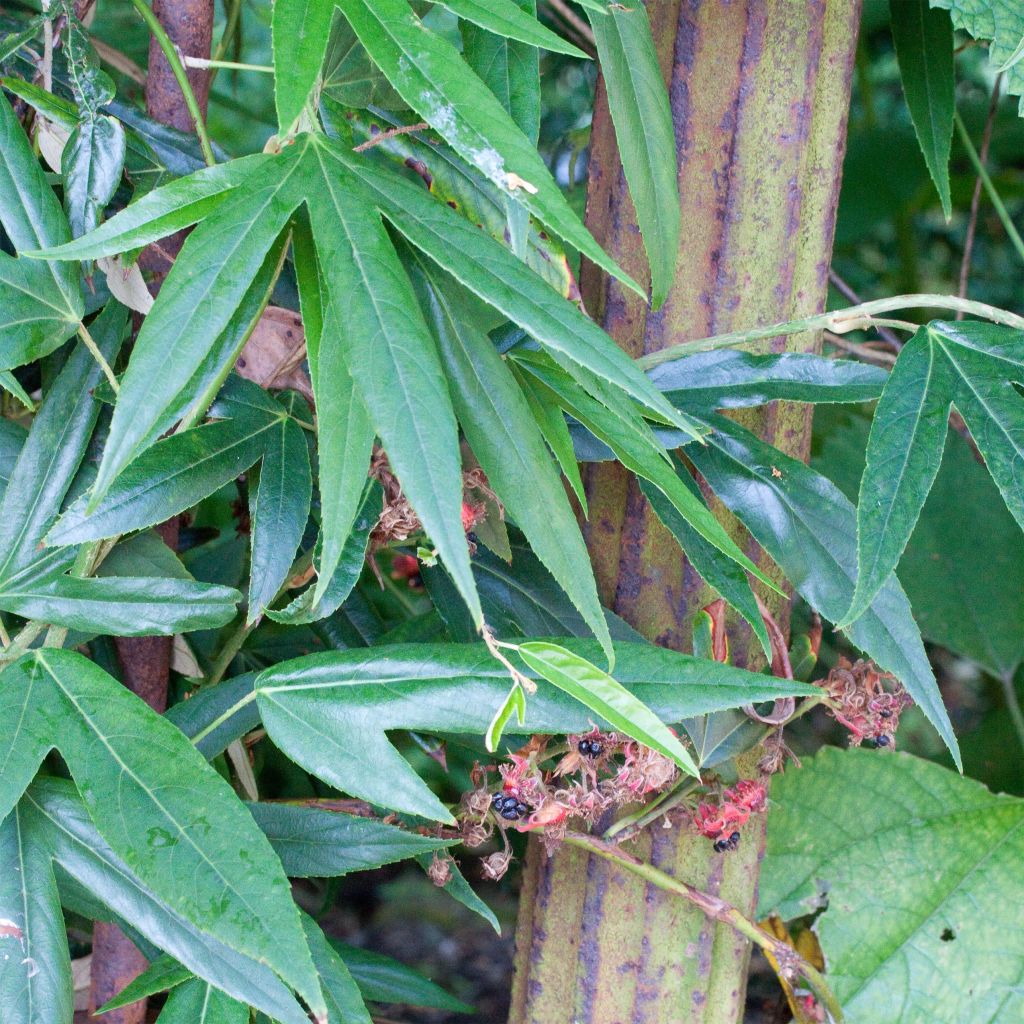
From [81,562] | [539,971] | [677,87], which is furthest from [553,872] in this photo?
[677,87]

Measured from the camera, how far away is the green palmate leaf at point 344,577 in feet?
1.43

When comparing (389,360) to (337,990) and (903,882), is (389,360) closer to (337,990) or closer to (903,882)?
(337,990)

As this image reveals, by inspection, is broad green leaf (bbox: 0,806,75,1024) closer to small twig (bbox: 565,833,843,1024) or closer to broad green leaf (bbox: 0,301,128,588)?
broad green leaf (bbox: 0,301,128,588)

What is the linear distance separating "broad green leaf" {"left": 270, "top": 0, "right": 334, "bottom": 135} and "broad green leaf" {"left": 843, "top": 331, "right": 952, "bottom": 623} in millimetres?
238

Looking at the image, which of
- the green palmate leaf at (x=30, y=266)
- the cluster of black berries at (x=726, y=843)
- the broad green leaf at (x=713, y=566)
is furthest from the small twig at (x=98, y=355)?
the cluster of black berries at (x=726, y=843)

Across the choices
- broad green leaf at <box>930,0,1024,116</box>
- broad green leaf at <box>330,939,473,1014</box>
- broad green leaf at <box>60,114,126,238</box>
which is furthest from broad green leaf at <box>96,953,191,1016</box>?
broad green leaf at <box>930,0,1024,116</box>

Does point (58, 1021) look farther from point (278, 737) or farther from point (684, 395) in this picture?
point (684, 395)

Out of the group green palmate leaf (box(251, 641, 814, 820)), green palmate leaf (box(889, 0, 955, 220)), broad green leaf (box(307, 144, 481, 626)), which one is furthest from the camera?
green palmate leaf (box(889, 0, 955, 220))

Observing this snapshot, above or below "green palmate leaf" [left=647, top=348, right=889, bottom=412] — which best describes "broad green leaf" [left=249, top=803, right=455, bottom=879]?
below

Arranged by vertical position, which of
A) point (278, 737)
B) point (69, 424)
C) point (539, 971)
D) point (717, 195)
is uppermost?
point (717, 195)

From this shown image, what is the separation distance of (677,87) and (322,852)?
0.39 m

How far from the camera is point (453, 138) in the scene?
1.22ft

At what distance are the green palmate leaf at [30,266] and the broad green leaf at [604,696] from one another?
24 centimetres

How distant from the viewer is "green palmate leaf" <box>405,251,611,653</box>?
0.39 meters
